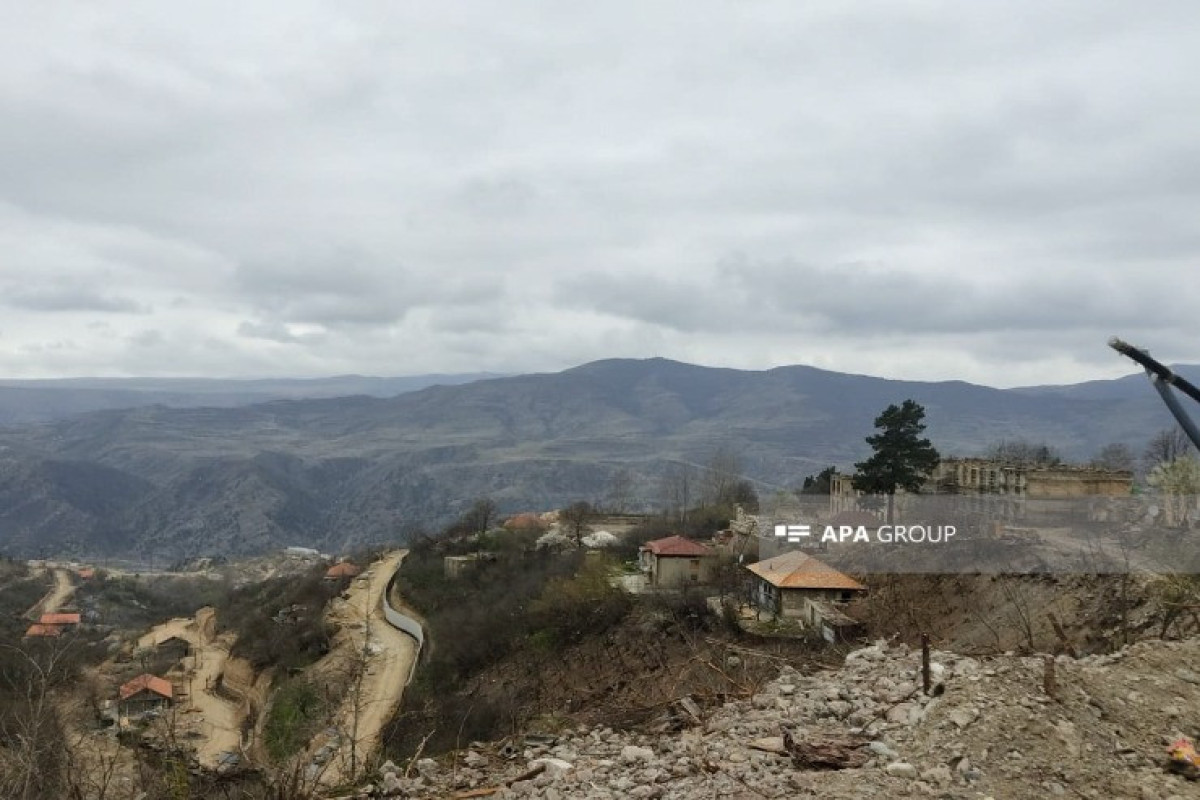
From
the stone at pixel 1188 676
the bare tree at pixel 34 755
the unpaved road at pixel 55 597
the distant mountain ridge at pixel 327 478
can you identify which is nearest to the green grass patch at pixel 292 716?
the bare tree at pixel 34 755

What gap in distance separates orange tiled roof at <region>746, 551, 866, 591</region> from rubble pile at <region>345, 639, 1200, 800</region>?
11923 millimetres

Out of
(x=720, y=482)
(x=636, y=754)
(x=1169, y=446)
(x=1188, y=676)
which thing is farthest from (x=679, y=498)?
(x=636, y=754)

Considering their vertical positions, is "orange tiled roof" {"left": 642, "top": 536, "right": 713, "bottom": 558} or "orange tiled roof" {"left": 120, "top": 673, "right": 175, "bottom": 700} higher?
"orange tiled roof" {"left": 642, "top": 536, "right": 713, "bottom": 558}

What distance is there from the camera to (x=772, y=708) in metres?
6.73

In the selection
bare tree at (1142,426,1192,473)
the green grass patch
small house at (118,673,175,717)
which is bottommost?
small house at (118,673,175,717)

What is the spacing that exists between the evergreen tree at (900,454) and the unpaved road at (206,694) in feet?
61.3

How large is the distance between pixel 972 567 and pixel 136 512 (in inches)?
5062

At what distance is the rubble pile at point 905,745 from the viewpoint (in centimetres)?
499

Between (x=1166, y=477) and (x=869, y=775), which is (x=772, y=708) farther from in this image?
(x=1166, y=477)

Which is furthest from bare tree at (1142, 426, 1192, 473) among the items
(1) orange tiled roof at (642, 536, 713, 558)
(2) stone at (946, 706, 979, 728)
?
(2) stone at (946, 706, 979, 728)

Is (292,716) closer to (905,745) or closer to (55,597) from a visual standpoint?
(905,745)

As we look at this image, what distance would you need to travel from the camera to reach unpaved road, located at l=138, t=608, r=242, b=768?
2100 centimetres

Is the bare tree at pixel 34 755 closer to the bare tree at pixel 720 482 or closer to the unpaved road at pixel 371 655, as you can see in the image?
the unpaved road at pixel 371 655

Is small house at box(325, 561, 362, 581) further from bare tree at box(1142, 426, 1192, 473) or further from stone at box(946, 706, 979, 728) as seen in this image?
bare tree at box(1142, 426, 1192, 473)
